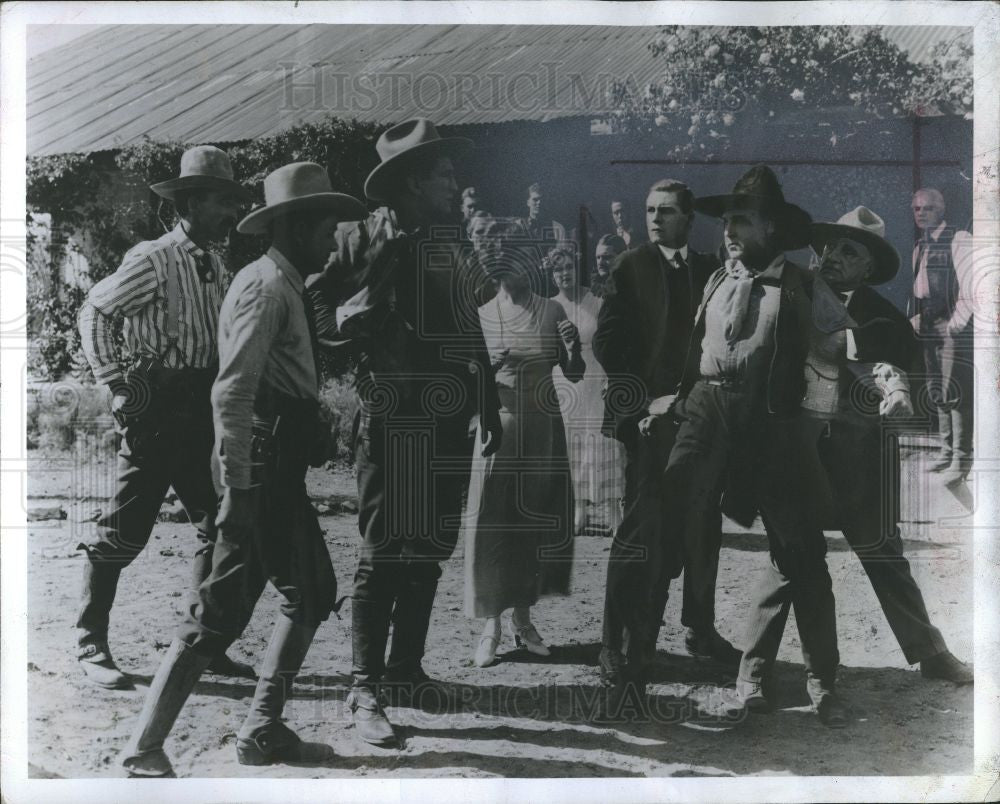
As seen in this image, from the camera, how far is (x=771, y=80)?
504 centimetres

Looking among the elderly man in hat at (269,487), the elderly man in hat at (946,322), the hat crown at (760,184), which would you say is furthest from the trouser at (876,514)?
the elderly man in hat at (269,487)

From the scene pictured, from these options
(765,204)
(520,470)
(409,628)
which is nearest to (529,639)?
(409,628)

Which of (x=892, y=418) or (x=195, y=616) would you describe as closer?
(x=195, y=616)

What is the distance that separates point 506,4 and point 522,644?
3.08 m

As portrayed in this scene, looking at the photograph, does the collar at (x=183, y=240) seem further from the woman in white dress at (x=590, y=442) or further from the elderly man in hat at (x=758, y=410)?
the elderly man in hat at (x=758, y=410)

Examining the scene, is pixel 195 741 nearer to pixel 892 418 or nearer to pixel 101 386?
pixel 101 386

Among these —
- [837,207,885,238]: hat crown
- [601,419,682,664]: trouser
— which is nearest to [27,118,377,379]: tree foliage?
[601,419,682,664]: trouser

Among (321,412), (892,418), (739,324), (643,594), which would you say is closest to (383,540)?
(321,412)

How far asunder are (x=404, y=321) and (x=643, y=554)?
1.58 metres

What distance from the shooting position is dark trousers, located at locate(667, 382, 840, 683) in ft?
16.1

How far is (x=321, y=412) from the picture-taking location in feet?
16.0

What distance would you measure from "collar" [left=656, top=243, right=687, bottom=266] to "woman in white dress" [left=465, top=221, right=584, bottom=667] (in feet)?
1.85

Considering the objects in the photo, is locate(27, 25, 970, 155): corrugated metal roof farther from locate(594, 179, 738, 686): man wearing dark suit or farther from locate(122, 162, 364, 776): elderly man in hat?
locate(594, 179, 738, 686): man wearing dark suit

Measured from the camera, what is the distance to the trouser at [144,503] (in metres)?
4.84
